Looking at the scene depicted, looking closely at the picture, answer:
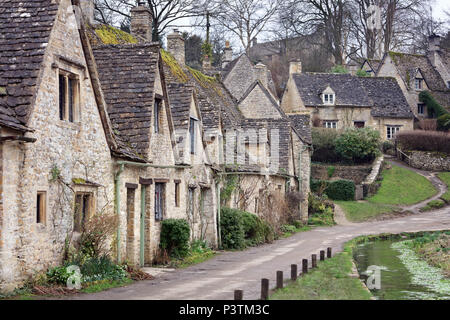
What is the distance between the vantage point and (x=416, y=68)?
6988 centimetres

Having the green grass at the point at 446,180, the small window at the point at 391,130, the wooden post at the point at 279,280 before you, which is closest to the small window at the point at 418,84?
the small window at the point at 391,130

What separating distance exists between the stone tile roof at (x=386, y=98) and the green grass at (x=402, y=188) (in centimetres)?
1206

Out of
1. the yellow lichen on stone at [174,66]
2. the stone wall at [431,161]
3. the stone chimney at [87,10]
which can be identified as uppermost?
the stone chimney at [87,10]

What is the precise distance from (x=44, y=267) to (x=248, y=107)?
101 ft

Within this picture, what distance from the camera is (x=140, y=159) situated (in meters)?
19.4

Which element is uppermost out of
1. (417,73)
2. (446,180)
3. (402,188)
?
(417,73)

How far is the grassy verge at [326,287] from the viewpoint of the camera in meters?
13.4

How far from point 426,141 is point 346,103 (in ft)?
32.5

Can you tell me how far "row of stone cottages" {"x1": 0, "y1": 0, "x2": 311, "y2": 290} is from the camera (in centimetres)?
1417

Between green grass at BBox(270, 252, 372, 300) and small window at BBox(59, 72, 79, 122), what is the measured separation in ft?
23.0

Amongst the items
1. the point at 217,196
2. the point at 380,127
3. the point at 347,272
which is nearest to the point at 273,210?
the point at 217,196

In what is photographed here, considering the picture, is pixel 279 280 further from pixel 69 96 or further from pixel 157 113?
pixel 157 113

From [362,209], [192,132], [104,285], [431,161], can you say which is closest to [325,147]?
[431,161]

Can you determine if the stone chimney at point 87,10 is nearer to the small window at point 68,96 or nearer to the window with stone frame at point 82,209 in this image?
the small window at point 68,96
